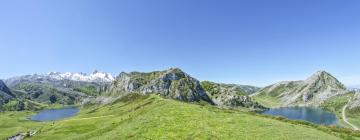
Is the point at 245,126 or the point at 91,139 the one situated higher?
the point at 245,126

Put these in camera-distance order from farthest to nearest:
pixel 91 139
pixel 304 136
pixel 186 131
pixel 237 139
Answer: pixel 91 139 < pixel 186 131 < pixel 304 136 < pixel 237 139

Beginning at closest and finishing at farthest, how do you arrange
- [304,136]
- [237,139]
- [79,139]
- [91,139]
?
[237,139] < [304,136] < [91,139] < [79,139]

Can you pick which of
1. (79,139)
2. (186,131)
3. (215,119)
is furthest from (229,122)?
(79,139)

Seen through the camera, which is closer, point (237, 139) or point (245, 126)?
point (237, 139)

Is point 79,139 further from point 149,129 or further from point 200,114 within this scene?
point 200,114

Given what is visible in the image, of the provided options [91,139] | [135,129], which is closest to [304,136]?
[135,129]

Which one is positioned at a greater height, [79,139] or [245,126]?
[245,126]

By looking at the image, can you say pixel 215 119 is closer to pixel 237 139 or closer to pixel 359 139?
pixel 237 139

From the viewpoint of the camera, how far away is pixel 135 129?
66375mm

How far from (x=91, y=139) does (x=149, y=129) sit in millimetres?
14969

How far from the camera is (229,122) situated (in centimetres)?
6512

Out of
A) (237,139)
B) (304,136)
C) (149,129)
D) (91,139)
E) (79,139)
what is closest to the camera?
(237,139)

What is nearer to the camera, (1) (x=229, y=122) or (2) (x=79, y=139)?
(1) (x=229, y=122)

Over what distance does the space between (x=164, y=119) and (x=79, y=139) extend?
69.8ft
